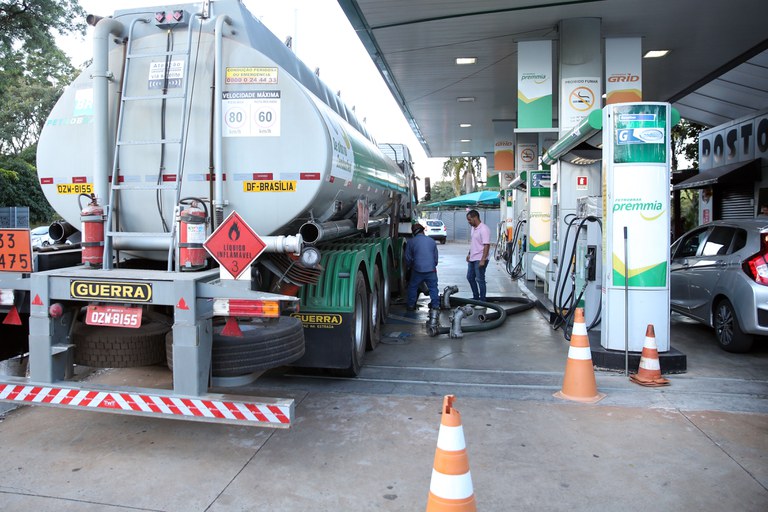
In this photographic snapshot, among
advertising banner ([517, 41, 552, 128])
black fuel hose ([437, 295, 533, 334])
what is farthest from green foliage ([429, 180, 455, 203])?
black fuel hose ([437, 295, 533, 334])

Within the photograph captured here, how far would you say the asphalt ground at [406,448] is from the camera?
12.2 ft

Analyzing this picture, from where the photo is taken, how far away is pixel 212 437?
4727mm

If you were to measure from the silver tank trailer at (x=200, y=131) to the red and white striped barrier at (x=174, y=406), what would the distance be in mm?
A: 1418

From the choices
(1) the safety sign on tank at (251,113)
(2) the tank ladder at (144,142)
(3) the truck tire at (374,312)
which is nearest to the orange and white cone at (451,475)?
(2) the tank ladder at (144,142)

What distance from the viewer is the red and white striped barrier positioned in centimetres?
396

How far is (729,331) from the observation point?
7.34 meters

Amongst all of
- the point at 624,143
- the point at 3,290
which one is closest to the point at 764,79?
the point at 624,143

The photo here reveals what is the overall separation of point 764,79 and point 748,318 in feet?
34.6

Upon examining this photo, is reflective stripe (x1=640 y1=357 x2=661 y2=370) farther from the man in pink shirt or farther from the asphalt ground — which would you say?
the man in pink shirt

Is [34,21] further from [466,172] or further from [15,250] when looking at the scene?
[466,172]

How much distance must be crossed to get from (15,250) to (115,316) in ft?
3.19

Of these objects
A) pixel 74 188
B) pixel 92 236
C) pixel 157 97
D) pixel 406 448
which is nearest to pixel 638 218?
pixel 406 448

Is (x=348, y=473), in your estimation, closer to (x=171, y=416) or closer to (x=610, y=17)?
(x=171, y=416)

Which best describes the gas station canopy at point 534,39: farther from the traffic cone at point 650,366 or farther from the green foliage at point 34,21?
the green foliage at point 34,21
